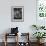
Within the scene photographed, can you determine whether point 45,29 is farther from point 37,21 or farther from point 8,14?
point 8,14

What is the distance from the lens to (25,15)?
23.5 feet

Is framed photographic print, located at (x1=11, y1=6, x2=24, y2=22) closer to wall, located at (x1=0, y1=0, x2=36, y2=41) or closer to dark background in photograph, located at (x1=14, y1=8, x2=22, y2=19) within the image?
dark background in photograph, located at (x1=14, y1=8, x2=22, y2=19)

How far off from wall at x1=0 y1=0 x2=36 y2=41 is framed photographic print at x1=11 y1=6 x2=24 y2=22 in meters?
0.14

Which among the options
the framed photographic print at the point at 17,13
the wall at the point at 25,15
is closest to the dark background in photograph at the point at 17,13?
the framed photographic print at the point at 17,13

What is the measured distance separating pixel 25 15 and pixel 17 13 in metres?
0.38

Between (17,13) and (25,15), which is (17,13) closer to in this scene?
(17,13)

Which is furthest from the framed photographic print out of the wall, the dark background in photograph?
the wall

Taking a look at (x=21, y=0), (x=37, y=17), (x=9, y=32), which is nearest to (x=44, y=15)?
(x=37, y=17)

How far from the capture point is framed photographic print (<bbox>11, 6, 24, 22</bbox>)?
7.13 m

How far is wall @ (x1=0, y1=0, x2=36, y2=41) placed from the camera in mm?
7109

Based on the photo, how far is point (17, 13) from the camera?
7.16 m

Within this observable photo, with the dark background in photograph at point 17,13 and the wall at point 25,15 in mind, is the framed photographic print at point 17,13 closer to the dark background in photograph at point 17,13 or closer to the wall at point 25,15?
the dark background in photograph at point 17,13

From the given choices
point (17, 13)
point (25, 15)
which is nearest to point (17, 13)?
point (17, 13)

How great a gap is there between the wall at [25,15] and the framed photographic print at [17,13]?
0.46 ft
